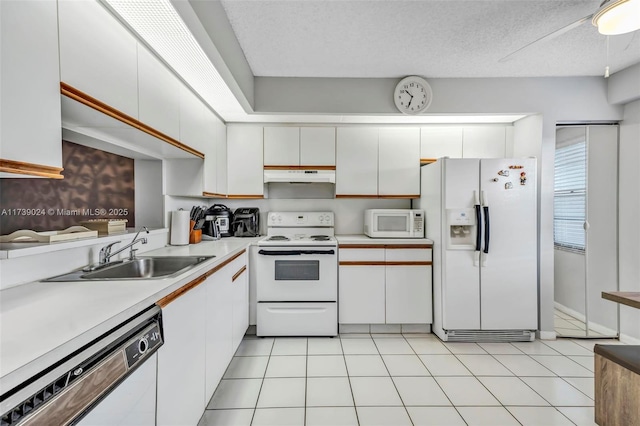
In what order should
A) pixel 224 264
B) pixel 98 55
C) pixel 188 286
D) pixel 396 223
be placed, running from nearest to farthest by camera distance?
pixel 98 55, pixel 188 286, pixel 224 264, pixel 396 223

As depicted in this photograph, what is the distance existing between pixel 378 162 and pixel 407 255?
106 cm

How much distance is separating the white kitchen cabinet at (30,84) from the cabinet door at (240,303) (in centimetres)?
148

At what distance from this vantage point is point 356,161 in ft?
10.6

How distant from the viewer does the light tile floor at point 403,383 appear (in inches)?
69.0

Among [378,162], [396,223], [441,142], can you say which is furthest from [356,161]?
[441,142]

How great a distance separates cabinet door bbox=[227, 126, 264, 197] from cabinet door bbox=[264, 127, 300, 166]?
89 mm

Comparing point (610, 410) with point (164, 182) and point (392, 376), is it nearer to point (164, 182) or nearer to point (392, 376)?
point (392, 376)

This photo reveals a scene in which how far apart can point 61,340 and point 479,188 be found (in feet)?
9.70

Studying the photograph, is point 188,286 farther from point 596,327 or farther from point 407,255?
point 596,327

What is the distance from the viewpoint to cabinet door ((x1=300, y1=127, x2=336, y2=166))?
3199 millimetres

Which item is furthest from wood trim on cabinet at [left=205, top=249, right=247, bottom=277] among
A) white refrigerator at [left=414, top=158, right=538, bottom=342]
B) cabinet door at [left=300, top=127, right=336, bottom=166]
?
white refrigerator at [left=414, top=158, right=538, bottom=342]

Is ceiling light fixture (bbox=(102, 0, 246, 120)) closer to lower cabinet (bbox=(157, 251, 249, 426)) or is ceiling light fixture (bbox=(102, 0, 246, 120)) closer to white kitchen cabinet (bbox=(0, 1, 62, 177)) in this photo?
white kitchen cabinet (bbox=(0, 1, 62, 177))

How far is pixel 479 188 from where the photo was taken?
2703mm

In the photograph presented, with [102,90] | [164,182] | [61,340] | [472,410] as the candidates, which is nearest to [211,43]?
[102,90]
